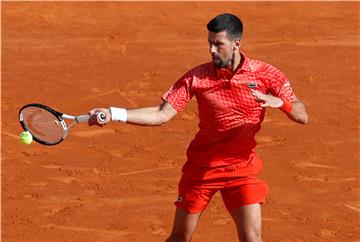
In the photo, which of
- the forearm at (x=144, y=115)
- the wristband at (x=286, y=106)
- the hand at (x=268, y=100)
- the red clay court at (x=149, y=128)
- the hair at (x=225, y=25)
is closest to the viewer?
the hand at (x=268, y=100)

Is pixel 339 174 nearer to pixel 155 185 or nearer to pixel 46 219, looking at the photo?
pixel 155 185

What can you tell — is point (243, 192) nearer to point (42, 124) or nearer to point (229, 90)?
point (229, 90)

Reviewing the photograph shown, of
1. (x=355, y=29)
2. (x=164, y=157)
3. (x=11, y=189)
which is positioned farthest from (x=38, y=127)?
(x=355, y=29)

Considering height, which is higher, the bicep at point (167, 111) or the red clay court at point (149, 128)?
the bicep at point (167, 111)

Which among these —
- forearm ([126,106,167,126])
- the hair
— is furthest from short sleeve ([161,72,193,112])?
the hair

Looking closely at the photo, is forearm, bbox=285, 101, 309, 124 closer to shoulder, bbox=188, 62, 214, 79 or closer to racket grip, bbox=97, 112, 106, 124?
shoulder, bbox=188, 62, 214, 79

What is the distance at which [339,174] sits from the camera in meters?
12.9

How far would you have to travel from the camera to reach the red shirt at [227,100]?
8.59 m

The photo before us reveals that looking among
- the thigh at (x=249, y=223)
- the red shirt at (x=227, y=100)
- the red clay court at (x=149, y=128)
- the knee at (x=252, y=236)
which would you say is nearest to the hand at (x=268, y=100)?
the red shirt at (x=227, y=100)

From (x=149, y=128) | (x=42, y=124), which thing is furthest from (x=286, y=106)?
(x=149, y=128)

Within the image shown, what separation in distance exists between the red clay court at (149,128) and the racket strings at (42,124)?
2512 millimetres

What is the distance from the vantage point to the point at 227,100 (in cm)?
860

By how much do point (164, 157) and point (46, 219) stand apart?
2.31 metres

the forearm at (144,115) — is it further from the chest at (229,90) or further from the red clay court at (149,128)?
the red clay court at (149,128)
